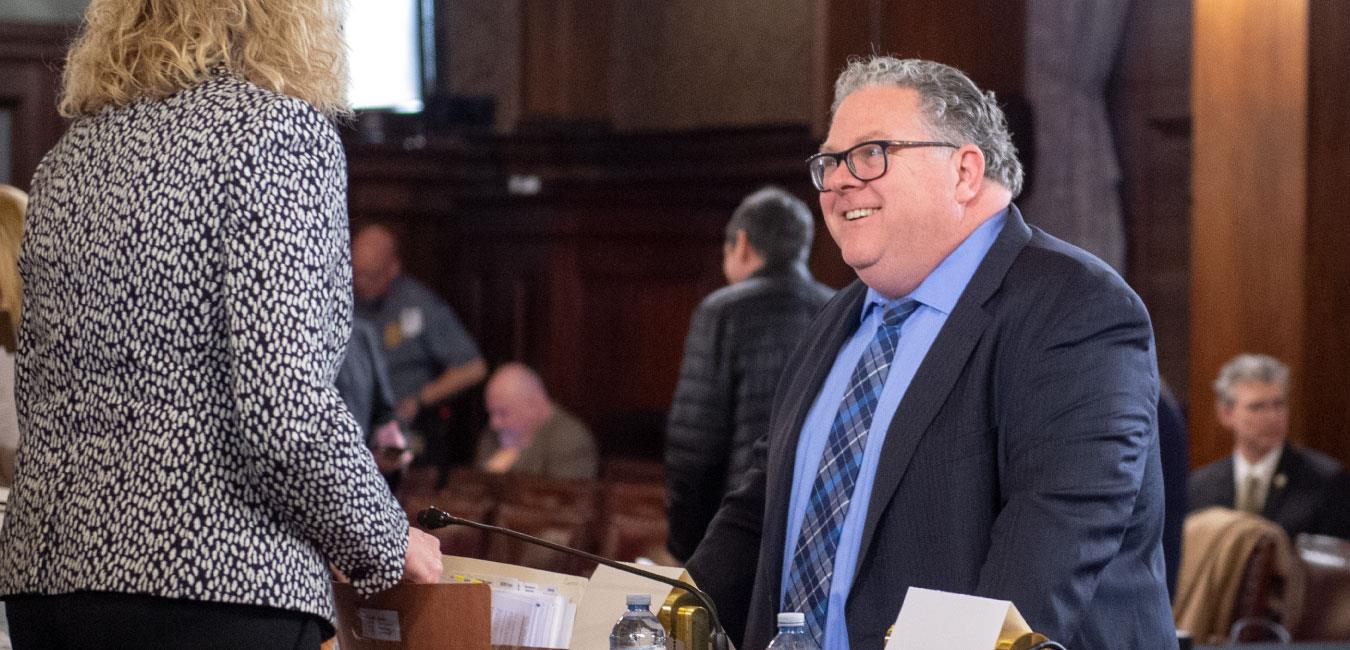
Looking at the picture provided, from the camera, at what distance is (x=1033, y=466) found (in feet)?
6.37

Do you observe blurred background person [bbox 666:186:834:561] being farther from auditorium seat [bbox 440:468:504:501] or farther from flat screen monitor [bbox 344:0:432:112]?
flat screen monitor [bbox 344:0:432:112]

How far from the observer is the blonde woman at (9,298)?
98.2 inches

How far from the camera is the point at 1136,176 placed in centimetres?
848

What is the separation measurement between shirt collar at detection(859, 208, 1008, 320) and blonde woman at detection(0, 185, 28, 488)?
1.35 metres

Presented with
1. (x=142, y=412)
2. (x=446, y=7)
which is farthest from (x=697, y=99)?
(x=142, y=412)

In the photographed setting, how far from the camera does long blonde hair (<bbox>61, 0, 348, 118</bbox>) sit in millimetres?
1802

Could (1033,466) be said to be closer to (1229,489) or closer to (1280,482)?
(1280,482)

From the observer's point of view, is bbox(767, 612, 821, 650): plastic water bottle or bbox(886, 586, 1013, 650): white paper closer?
bbox(886, 586, 1013, 650): white paper

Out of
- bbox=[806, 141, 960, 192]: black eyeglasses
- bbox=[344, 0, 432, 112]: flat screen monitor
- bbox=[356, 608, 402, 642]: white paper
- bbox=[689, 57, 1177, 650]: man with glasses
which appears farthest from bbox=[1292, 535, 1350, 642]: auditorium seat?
bbox=[344, 0, 432, 112]: flat screen monitor

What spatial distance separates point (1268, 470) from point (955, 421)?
4194mm

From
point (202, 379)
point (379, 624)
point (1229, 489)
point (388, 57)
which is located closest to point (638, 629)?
point (379, 624)

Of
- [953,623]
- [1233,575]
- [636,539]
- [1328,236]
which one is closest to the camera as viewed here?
[953,623]

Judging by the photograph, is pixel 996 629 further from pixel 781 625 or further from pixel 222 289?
pixel 222 289

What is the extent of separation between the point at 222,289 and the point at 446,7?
8685 millimetres
